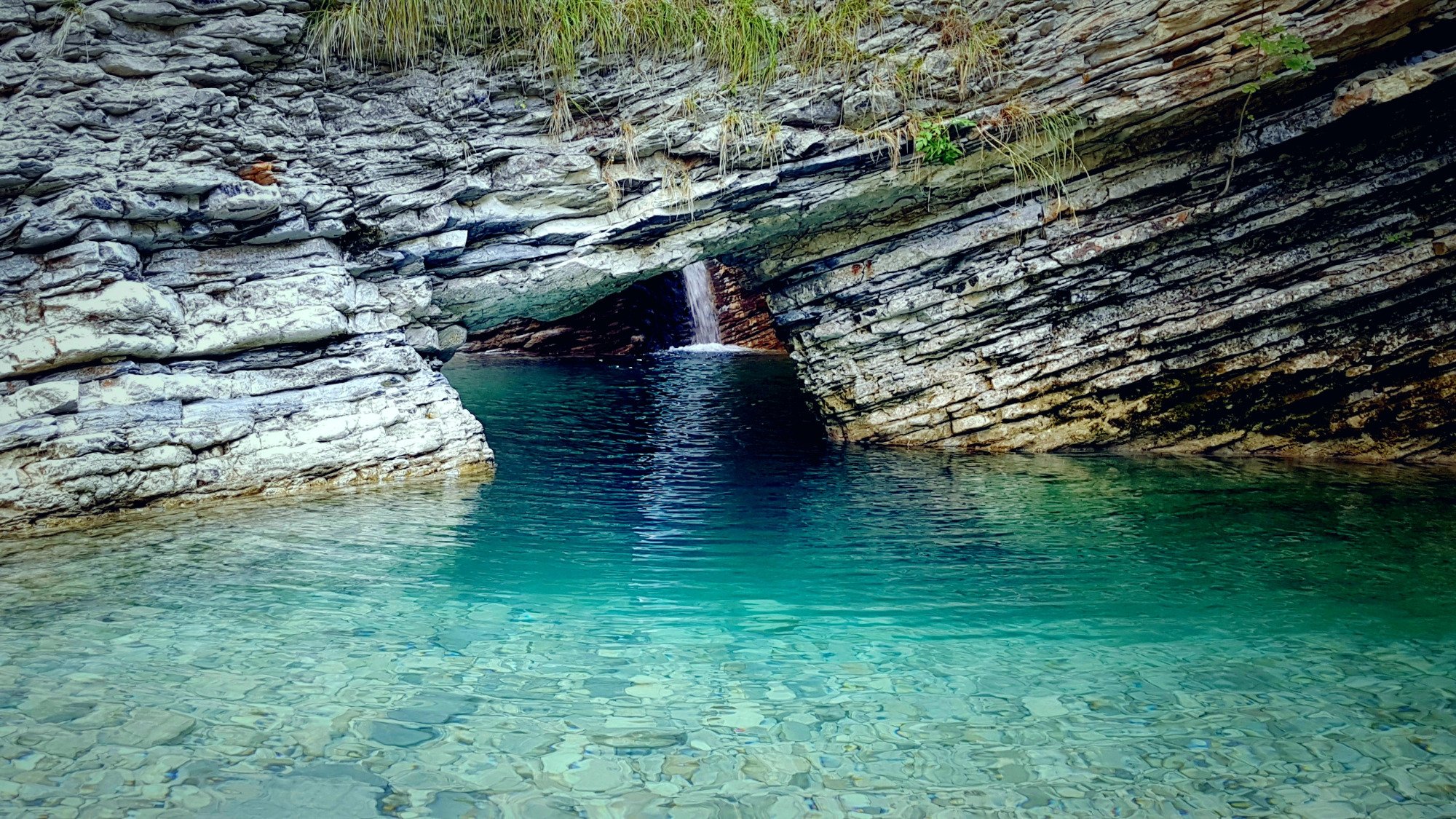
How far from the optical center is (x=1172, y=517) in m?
6.54

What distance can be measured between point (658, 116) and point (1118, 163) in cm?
458

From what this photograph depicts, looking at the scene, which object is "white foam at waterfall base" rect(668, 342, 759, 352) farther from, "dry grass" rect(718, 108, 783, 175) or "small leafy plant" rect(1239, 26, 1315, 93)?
"small leafy plant" rect(1239, 26, 1315, 93)

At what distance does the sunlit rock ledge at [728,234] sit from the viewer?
22.0ft

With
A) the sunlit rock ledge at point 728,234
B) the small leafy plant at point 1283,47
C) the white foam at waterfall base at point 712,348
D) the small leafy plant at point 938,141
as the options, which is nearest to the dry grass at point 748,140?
the sunlit rock ledge at point 728,234

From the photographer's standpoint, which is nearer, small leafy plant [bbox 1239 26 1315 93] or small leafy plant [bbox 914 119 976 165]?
small leafy plant [bbox 1239 26 1315 93]

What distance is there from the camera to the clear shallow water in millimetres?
2941

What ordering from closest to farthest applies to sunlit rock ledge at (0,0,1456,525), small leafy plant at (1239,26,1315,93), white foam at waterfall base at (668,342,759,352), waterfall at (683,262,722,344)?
sunlit rock ledge at (0,0,1456,525), small leafy plant at (1239,26,1315,93), white foam at waterfall base at (668,342,759,352), waterfall at (683,262,722,344)

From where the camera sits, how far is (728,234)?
28.8ft

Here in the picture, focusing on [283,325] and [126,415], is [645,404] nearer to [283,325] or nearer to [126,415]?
[283,325]

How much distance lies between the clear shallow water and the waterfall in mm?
14717

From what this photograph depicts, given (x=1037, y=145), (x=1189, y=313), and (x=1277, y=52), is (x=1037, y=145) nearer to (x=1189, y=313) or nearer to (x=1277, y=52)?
(x=1277, y=52)

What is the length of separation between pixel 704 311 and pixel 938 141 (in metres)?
14.3

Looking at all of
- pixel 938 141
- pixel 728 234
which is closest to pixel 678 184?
pixel 728 234

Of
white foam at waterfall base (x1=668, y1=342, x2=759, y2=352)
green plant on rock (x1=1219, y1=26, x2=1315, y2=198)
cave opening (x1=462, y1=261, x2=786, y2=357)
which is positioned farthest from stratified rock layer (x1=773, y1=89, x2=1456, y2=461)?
white foam at waterfall base (x1=668, y1=342, x2=759, y2=352)
